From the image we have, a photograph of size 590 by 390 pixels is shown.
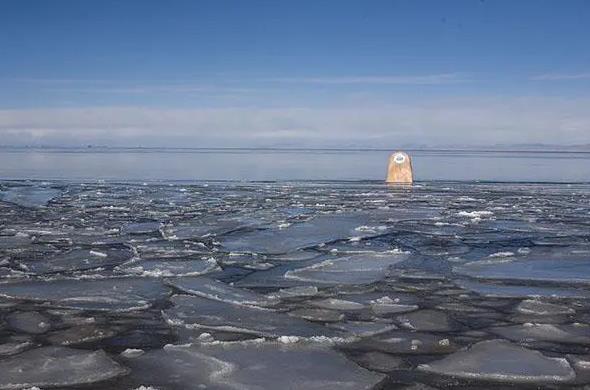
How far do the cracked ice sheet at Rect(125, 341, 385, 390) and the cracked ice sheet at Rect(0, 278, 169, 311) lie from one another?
116 centimetres

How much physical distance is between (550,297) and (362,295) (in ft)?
4.63

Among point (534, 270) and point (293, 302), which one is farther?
point (534, 270)

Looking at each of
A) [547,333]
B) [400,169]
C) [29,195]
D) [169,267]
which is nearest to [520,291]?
[547,333]

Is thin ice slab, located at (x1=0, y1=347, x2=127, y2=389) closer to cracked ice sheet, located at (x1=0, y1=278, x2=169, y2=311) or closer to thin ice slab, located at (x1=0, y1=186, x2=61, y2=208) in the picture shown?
cracked ice sheet, located at (x1=0, y1=278, x2=169, y2=311)

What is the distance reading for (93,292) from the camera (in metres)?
4.91

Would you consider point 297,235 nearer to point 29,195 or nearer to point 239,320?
point 239,320

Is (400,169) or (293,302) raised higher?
(400,169)

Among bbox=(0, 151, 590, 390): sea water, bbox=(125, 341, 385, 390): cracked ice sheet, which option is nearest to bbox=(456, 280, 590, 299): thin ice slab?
bbox=(0, 151, 590, 390): sea water

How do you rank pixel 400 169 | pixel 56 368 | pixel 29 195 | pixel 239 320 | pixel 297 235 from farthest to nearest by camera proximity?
pixel 400 169 < pixel 29 195 < pixel 297 235 < pixel 239 320 < pixel 56 368

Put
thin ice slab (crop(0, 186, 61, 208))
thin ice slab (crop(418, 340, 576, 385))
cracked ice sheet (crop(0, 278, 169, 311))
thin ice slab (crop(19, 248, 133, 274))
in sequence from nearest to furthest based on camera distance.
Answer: thin ice slab (crop(418, 340, 576, 385)) < cracked ice sheet (crop(0, 278, 169, 311)) < thin ice slab (crop(19, 248, 133, 274)) < thin ice slab (crop(0, 186, 61, 208))

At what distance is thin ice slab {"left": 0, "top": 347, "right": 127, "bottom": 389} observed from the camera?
10.1 feet

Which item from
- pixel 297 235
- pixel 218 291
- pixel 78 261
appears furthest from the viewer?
pixel 297 235

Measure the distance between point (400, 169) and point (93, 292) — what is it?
48.7 ft

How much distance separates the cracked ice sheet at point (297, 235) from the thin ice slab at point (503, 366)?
3.56 metres
